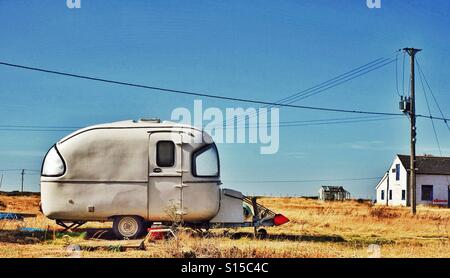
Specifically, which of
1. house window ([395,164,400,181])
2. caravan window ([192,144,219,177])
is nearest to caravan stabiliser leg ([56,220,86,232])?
caravan window ([192,144,219,177])

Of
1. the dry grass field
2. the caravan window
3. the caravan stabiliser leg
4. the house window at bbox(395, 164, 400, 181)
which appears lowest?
the dry grass field

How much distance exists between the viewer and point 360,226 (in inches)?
668

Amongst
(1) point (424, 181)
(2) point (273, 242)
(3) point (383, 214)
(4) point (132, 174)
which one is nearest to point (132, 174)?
(4) point (132, 174)

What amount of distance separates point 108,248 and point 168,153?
2.55m

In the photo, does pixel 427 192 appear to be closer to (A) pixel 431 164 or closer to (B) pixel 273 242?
(A) pixel 431 164

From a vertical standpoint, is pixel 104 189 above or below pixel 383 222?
above

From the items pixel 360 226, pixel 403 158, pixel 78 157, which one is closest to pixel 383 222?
pixel 360 226

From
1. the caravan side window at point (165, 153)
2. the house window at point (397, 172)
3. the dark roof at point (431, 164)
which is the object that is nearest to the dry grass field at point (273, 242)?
the caravan side window at point (165, 153)

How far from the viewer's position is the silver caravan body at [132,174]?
1227 cm

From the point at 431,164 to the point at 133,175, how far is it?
37178mm

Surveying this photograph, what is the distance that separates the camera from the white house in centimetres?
4369

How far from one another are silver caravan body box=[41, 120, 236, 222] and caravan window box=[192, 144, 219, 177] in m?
0.02

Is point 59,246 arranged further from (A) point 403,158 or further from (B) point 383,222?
(A) point 403,158

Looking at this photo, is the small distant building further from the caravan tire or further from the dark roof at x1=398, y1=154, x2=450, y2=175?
the caravan tire
